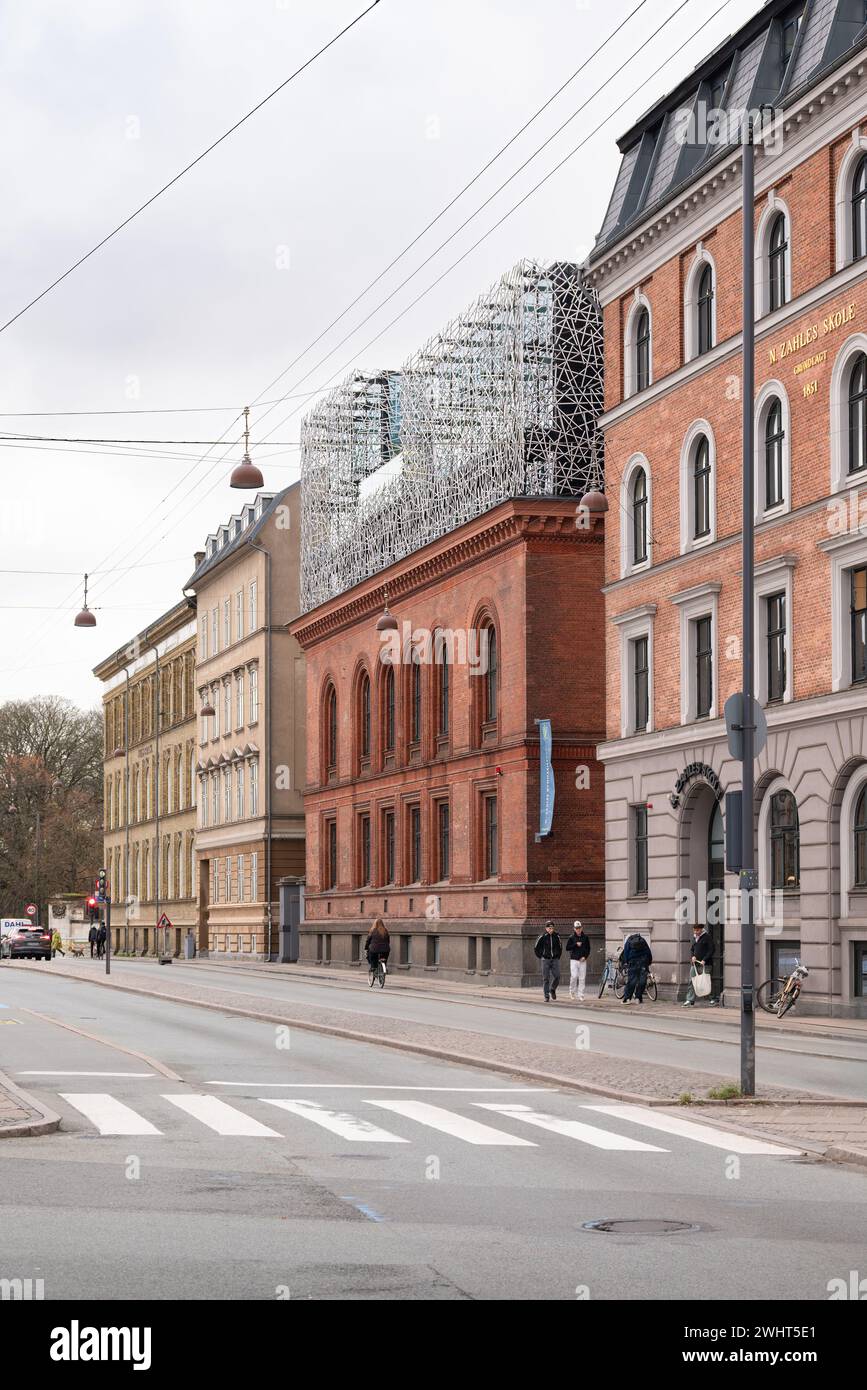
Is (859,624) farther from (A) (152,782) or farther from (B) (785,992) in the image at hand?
(A) (152,782)

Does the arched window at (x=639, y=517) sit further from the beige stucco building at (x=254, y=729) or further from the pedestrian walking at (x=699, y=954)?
the beige stucco building at (x=254, y=729)

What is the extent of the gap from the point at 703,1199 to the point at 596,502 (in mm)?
30811

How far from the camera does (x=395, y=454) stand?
213 feet

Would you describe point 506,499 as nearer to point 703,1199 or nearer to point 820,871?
point 820,871

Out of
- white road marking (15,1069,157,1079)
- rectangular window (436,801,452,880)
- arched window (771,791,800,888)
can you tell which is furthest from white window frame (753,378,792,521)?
rectangular window (436,801,452,880)

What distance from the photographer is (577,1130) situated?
15648 millimetres

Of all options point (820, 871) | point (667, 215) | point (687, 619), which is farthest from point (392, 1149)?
point (667, 215)

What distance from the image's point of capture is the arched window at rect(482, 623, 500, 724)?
51.6 meters

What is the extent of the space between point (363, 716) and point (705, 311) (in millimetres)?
27106

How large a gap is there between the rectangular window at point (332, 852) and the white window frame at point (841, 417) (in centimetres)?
3553

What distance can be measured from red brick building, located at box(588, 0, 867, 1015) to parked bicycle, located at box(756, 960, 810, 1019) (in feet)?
1.50

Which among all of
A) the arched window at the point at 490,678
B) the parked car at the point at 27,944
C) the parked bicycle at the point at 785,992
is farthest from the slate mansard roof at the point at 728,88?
the parked car at the point at 27,944

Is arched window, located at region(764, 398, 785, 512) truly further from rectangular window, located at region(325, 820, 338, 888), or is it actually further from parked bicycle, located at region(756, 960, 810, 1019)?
rectangular window, located at region(325, 820, 338, 888)
